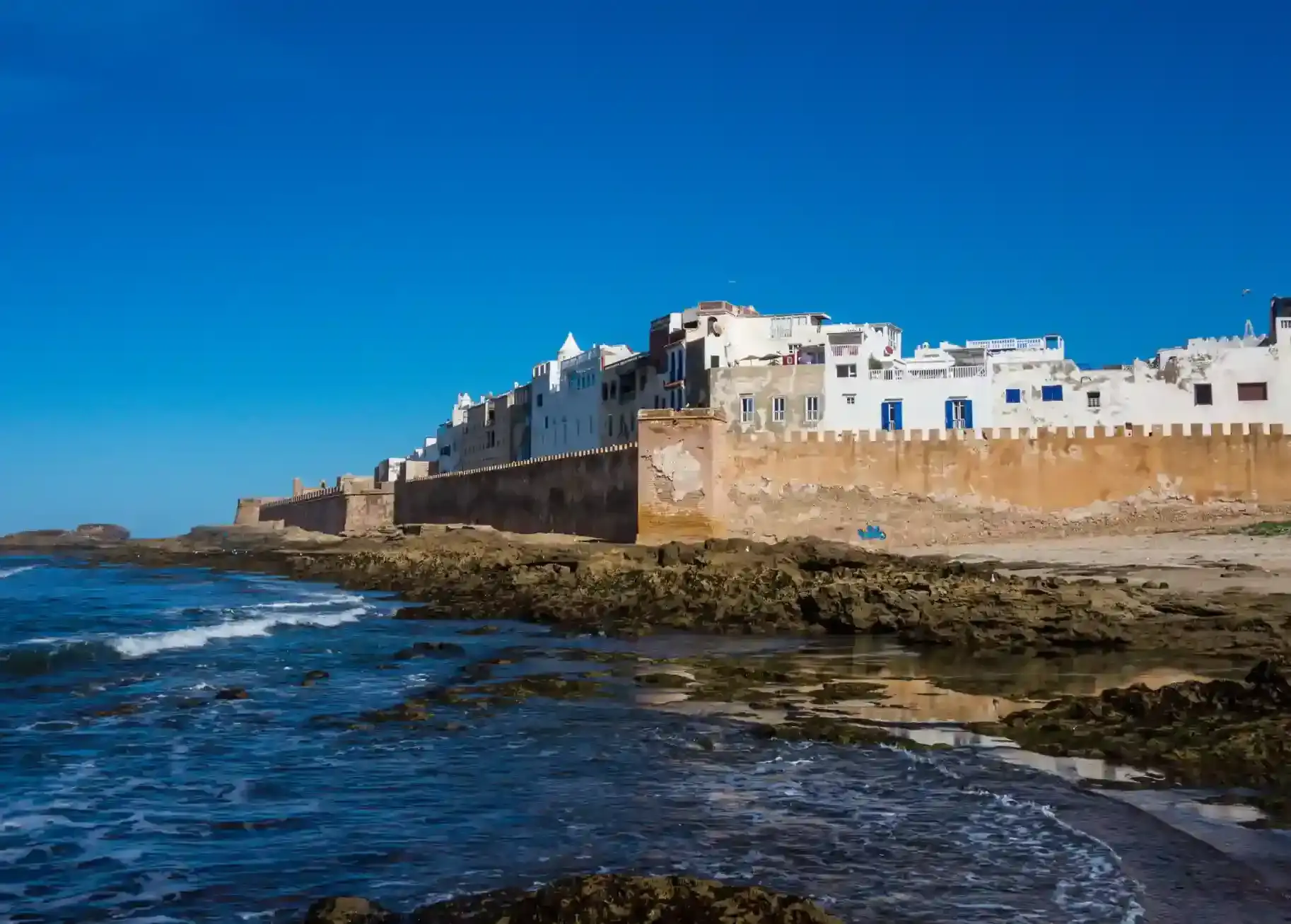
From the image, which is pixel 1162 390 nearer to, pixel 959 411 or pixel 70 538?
pixel 959 411

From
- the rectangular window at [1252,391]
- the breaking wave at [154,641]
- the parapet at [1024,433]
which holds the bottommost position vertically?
the breaking wave at [154,641]

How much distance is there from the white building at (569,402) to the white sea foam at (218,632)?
34810mm

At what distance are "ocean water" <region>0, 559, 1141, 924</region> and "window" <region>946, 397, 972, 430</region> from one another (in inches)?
1200

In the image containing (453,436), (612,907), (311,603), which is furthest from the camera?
(453,436)

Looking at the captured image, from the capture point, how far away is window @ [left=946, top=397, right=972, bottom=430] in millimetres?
37906

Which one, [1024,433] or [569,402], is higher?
[569,402]

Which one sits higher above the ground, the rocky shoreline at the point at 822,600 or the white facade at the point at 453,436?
the white facade at the point at 453,436

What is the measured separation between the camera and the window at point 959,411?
1492 inches

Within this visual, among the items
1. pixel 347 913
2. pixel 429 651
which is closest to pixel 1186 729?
pixel 347 913

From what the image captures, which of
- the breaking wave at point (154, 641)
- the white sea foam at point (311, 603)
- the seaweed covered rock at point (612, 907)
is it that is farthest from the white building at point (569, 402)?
the seaweed covered rock at point (612, 907)

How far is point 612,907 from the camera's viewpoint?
3793 mm

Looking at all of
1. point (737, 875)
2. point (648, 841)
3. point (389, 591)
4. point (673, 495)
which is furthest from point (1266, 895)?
point (673, 495)

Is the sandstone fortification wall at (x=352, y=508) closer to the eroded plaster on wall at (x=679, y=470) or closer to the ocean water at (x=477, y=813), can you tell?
the eroded plaster on wall at (x=679, y=470)

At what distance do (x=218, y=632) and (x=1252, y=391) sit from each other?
106 ft
